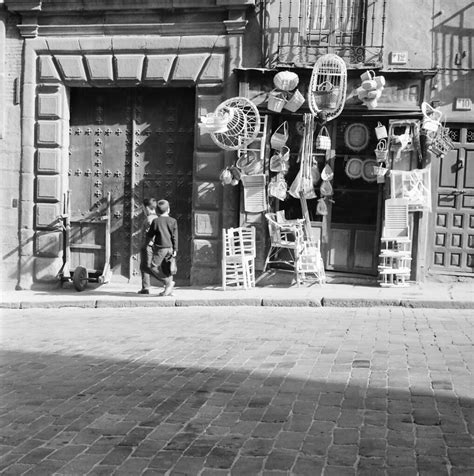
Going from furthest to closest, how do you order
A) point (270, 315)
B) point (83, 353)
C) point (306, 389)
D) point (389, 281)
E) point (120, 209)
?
point (120, 209) < point (389, 281) < point (270, 315) < point (83, 353) < point (306, 389)

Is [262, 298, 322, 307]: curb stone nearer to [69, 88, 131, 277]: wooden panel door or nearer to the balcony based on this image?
[69, 88, 131, 277]: wooden panel door

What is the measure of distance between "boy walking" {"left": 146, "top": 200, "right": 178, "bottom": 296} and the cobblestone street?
2630 millimetres

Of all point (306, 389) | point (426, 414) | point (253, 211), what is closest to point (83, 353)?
point (306, 389)

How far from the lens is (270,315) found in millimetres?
9633

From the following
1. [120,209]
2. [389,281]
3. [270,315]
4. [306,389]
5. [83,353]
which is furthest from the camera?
[120,209]

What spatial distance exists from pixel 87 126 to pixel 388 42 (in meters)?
5.49

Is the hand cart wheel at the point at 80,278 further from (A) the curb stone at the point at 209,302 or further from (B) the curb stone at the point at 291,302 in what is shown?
(B) the curb stone at the point at 291,302

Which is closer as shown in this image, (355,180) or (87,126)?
(355,180)

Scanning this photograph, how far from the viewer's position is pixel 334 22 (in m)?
12.2

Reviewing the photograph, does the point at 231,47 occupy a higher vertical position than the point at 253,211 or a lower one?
higher

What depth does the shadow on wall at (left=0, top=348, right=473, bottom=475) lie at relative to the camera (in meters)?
4.04

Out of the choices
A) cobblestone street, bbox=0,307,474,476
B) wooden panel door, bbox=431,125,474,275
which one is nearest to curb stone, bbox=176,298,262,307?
cobblestone street, bbox=0,307,474,476

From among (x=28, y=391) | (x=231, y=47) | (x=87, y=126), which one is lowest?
(x=28, y=391)

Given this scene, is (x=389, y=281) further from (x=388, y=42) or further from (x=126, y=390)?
(x=126, y=390)
